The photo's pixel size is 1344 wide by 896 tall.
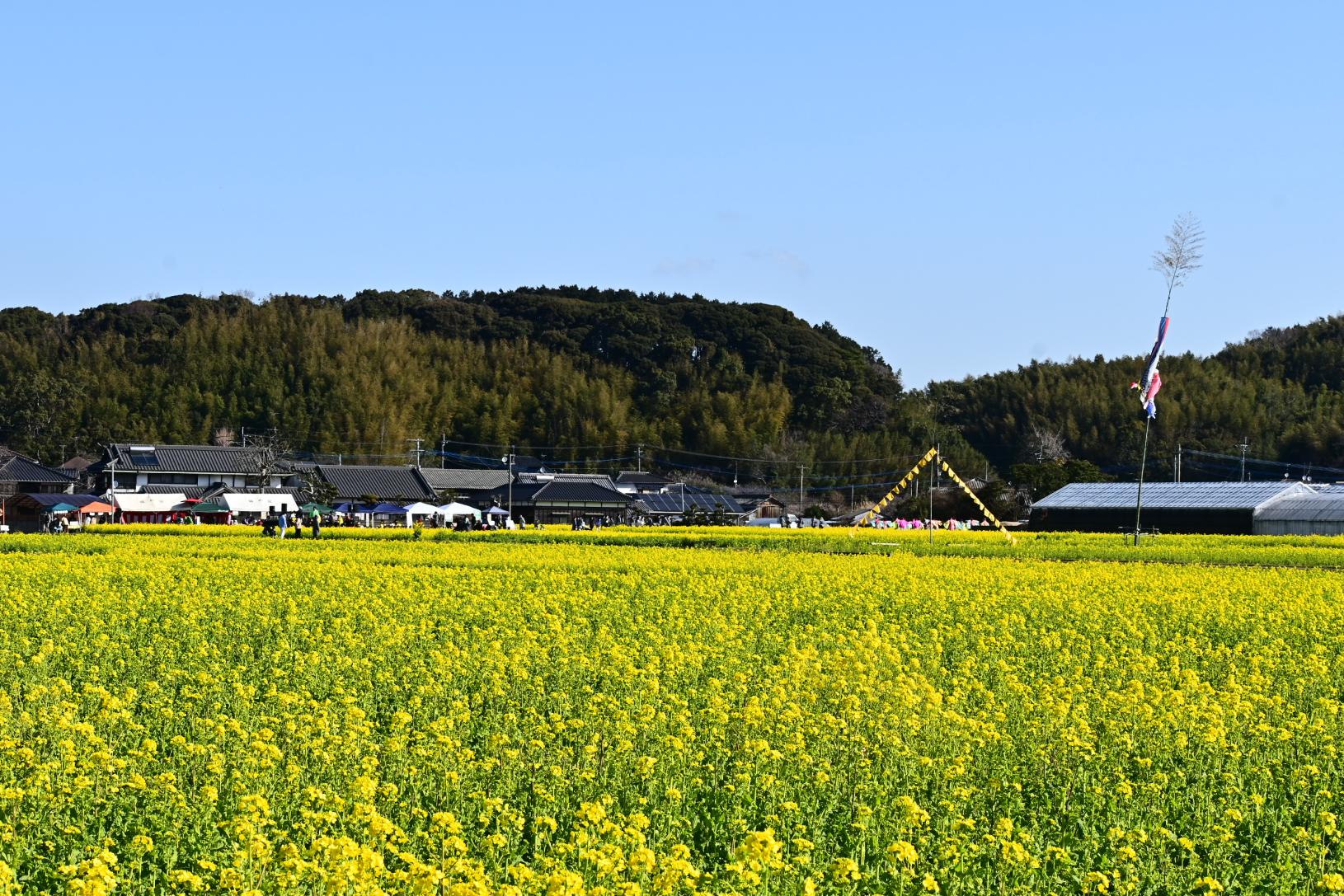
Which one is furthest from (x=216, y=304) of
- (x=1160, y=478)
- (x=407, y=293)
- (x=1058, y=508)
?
(x=1058, y=508)

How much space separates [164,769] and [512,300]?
132m

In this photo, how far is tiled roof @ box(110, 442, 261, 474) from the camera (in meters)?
73.1

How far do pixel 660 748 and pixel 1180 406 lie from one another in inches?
3649

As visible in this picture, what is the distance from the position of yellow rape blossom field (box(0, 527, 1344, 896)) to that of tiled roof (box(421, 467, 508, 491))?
66.5m

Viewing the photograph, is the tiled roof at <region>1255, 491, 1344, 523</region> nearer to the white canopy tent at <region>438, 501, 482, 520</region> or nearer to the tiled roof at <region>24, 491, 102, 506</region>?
the white canopy tent at <region>438, 501, 482, 520</region>

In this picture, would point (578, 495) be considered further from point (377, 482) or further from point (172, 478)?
point (172, 478)

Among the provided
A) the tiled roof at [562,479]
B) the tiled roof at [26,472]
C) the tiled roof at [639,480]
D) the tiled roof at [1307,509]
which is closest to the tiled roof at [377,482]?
the tiled roof at [562,479]

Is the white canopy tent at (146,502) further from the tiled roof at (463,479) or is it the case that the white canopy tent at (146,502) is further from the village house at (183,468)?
the tiled roof at (463,479)

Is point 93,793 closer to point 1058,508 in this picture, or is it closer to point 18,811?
point 18,811

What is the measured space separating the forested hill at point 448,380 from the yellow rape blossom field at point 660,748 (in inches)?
3136

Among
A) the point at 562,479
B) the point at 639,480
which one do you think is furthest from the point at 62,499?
A: the point at 639,480

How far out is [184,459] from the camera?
74.3 m

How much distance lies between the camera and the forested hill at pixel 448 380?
9706cm

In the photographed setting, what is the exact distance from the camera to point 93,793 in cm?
716
